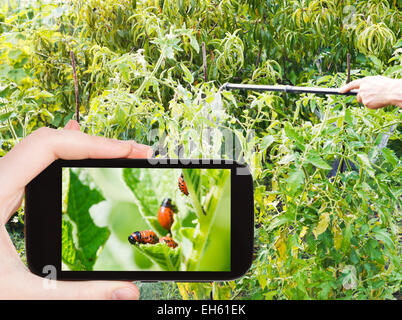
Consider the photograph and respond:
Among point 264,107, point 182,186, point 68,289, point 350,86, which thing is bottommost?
point 68,289

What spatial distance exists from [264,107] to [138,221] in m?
0.97

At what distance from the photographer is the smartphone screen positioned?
25.2 inches

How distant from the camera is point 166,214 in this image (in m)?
0.71

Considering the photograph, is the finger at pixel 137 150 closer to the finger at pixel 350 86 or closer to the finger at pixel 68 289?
the finger at pixel 68 289

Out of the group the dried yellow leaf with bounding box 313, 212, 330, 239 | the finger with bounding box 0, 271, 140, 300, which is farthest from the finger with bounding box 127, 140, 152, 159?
the dried yellow leaf with bounding box 313, 212, 330, 239

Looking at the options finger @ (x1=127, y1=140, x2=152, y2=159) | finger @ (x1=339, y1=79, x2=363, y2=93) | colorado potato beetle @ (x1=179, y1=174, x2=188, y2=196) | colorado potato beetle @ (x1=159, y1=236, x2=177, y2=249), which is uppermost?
finger @ (x1=339, y1=79, x2=363, y2=93)

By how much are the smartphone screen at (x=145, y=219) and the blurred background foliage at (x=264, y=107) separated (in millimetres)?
268

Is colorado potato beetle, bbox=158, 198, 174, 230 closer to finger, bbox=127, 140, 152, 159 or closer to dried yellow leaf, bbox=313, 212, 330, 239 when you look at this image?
finger, bbox=127, 140, 152, 159

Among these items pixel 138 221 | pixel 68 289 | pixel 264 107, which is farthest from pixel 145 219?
pixel 264 107

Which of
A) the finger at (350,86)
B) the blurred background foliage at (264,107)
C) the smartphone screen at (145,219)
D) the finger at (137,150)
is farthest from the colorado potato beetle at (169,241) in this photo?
the finger at (350,86)

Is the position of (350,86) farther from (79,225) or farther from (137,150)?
(79,225)

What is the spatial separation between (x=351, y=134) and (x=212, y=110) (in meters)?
0.27

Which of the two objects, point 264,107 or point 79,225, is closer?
point 79,225
